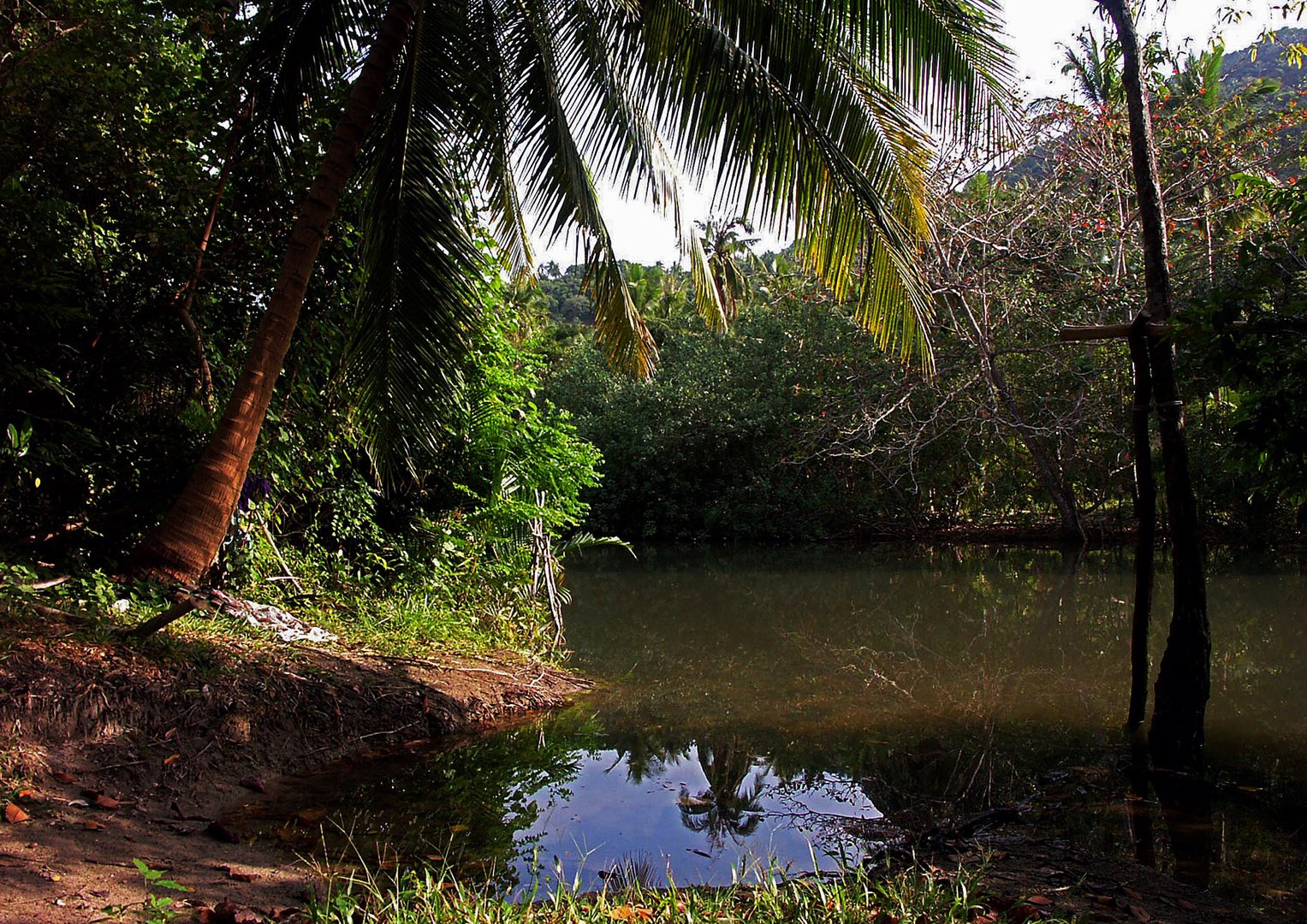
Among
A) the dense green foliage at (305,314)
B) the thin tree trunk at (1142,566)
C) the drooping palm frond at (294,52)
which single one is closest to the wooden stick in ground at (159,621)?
the dense green foliage at (305,314)

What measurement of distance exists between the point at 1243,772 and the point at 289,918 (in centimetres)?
529

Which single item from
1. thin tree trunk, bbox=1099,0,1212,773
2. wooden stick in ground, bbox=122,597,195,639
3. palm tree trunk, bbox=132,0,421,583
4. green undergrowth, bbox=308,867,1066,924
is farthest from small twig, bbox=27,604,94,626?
thin tree trunk, bbox=1099,0,1212,773

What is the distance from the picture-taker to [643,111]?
20.4ft

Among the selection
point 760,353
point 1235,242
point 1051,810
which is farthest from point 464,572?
point 760,353

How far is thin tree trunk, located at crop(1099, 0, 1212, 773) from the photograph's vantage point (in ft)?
17.5

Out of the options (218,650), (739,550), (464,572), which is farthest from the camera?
(739,550)

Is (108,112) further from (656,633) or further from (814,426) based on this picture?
(814,426)

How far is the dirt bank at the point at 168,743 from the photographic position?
118 inches

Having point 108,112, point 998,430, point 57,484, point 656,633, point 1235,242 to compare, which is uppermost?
point 1235,242

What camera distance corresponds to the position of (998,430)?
16.5m

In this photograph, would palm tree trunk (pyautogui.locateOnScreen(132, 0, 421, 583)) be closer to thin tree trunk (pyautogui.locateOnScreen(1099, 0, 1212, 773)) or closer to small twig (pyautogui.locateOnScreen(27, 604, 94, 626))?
small twig (pyautogui.locateOnScreen(27, 604, 94, 626))

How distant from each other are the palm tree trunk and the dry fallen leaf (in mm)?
1844

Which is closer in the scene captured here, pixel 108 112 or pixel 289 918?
pixel 289 918

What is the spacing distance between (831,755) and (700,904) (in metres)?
2.86
